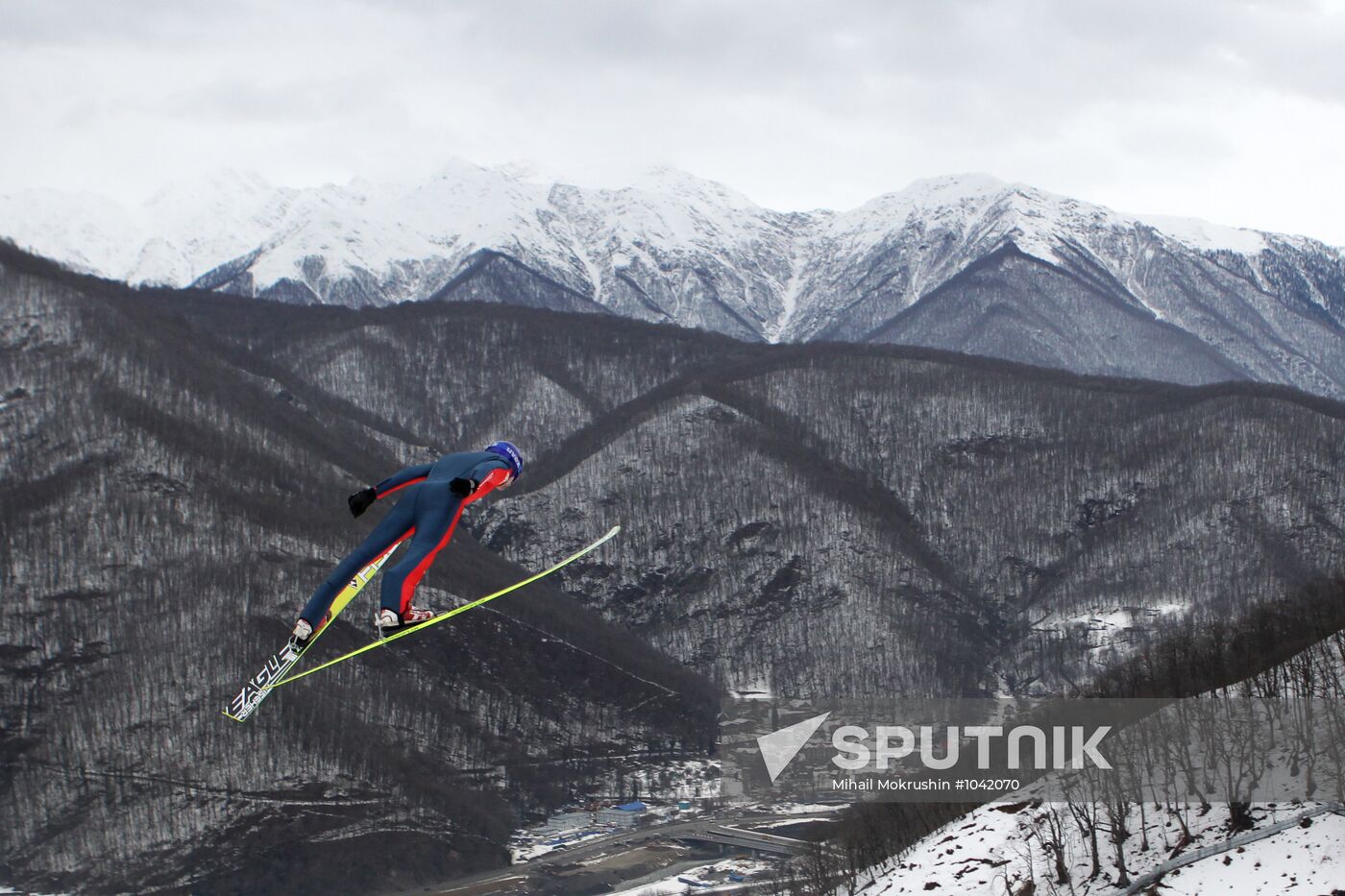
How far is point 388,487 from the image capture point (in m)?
32.8

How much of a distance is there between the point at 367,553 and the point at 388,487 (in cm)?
153

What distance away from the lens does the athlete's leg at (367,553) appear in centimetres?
3172

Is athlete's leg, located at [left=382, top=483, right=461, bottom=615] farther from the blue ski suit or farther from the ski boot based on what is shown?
the ski boot

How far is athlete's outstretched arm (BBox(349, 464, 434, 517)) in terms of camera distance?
105ft

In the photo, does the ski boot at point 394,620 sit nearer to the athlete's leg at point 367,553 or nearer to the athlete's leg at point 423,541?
the athlete's leg at point 423,541

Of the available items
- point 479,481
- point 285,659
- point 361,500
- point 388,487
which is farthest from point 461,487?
point 285,659

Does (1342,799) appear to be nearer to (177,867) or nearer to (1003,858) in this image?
(1003,858)

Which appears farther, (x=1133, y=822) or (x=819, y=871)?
(x=819, y=871)

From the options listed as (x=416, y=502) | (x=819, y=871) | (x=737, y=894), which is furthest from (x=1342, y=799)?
(x=737, y=894)

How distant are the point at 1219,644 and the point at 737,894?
71.6 m

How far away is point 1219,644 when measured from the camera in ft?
433

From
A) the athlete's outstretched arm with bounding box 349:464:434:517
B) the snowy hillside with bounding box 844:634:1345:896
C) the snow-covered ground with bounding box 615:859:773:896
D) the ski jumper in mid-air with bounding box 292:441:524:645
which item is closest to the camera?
the ski jumper in mid-air with bounding box 292:441:524:645

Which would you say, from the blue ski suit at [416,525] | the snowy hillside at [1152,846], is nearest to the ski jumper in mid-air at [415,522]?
the blue ski suit at [416,525]

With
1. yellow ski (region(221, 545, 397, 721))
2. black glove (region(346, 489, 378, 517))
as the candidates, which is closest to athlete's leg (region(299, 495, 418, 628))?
yellow ski (region(221, 545, 397, 721))
